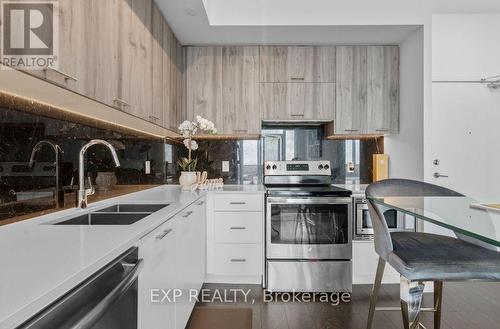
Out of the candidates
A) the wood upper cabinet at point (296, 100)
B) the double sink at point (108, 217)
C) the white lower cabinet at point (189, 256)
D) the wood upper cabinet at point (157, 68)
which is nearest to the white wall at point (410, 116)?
the wood upper cabinet at point (296, 100)

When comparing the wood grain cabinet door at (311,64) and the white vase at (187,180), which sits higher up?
the wood grain cabinet door at (311,64)

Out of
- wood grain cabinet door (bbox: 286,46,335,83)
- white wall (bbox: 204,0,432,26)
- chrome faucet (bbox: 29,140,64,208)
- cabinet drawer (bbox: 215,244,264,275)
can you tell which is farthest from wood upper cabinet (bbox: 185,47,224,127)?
chrome faucet (bbox: 29,140,64,208)

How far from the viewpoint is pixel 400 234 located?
6.32 ft

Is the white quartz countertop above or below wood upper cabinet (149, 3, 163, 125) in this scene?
below

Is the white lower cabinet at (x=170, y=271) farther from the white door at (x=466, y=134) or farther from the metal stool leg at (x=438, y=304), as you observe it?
the white door at (x=466, y=134)

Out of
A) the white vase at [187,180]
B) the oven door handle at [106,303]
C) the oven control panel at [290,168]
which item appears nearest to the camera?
the oven door handle at [106,303]

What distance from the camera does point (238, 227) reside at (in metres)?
2.78

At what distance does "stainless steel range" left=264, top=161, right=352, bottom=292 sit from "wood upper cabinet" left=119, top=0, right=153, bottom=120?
1.31 metres

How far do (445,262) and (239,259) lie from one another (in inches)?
67.0

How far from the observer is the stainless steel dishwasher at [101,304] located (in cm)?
64

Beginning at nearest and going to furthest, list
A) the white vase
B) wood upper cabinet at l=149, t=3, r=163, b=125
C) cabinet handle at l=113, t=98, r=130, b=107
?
cabinet handle at l=113, t=98, r=130, b=107
wood upper cabinet at l=149, t=3, r=163, b=125
the white vase

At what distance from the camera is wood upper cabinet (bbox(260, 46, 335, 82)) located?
3.14 metres

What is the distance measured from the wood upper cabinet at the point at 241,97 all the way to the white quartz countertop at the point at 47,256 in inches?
72.9

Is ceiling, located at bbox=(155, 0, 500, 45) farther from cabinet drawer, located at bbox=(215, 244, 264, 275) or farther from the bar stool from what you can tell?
cabinet drawer, located at bbox=(215, 244, 264, 275)
